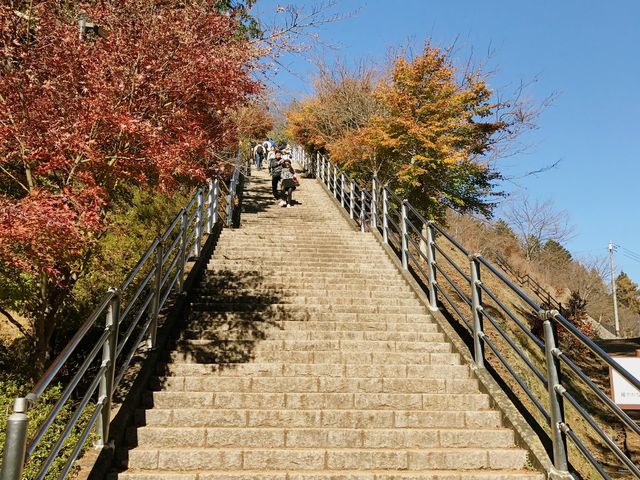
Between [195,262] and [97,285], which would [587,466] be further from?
[97,285]

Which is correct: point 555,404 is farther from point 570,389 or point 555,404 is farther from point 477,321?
point 570,389

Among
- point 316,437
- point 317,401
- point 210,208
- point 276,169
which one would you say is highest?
point 276,169

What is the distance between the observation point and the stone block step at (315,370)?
409 centimetres

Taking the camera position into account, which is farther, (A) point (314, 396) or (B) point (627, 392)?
(B) point (627, 392)

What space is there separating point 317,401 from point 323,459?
0.59m

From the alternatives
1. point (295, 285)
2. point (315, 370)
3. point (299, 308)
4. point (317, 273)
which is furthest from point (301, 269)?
point (315, 370)

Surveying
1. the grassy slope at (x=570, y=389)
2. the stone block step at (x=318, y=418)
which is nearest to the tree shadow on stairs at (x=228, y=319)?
the stone block step at (x=318, y=418)

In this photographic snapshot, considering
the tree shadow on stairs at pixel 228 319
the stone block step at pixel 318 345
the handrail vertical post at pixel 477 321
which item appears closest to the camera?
the handrail vertical post at pixel 477 321

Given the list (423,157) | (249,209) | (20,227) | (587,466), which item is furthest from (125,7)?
(587,466)

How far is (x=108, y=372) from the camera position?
3148 millimetres

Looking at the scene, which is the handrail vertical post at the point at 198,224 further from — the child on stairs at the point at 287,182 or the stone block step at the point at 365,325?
the child on stairs at the point at 287,182

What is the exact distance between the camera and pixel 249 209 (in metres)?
12.1

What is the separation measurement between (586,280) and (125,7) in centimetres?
4828

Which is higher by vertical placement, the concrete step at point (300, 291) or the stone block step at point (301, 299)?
the concrete step at point (300, 291)
